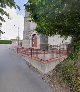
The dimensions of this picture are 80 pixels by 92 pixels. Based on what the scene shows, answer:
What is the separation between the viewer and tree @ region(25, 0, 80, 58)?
1545cm

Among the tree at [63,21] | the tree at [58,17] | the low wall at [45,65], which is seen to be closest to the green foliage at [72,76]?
the tree at [63,21]

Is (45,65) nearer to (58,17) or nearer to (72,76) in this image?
(58,17)

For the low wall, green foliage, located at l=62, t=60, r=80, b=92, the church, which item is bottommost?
the low wall

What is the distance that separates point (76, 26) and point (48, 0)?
1.96 metres

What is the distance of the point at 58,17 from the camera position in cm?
1614

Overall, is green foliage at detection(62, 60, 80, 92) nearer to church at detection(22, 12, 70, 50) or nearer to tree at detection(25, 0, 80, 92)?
tree at detection(25, 0, 80, 92)

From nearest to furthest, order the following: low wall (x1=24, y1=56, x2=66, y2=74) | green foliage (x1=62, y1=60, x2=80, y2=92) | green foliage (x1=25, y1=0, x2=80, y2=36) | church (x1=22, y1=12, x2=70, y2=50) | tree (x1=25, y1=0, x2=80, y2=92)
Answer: green foliage (x1=62, y1=60, x2=80, y2=92), tree (x1=25, y1=0, x2=80, y2=92), green foliage (x1=25, y1=0, x2=80, y2=36), low wall (x1=24, y1=56, x2=66, y2=74), church (x1=22, y1=12, x2=70, y2=50)

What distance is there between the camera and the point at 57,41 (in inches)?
2255

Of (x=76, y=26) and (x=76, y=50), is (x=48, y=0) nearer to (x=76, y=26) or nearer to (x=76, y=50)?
(x=76, y=26)

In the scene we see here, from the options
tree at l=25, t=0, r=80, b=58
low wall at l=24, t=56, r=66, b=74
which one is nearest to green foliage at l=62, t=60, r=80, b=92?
tree at l=25, t=0, r=80, b=58

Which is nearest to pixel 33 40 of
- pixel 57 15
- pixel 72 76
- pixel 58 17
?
pixel 58 17

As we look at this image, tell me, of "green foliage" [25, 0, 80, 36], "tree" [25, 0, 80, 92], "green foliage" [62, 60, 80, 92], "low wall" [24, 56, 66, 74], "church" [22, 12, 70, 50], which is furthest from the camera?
"church" [22, 12, 70, 50]

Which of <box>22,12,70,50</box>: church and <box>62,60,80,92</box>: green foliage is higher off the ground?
<box>22,12,70,50</box>: church

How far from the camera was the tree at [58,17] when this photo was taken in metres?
15.4
